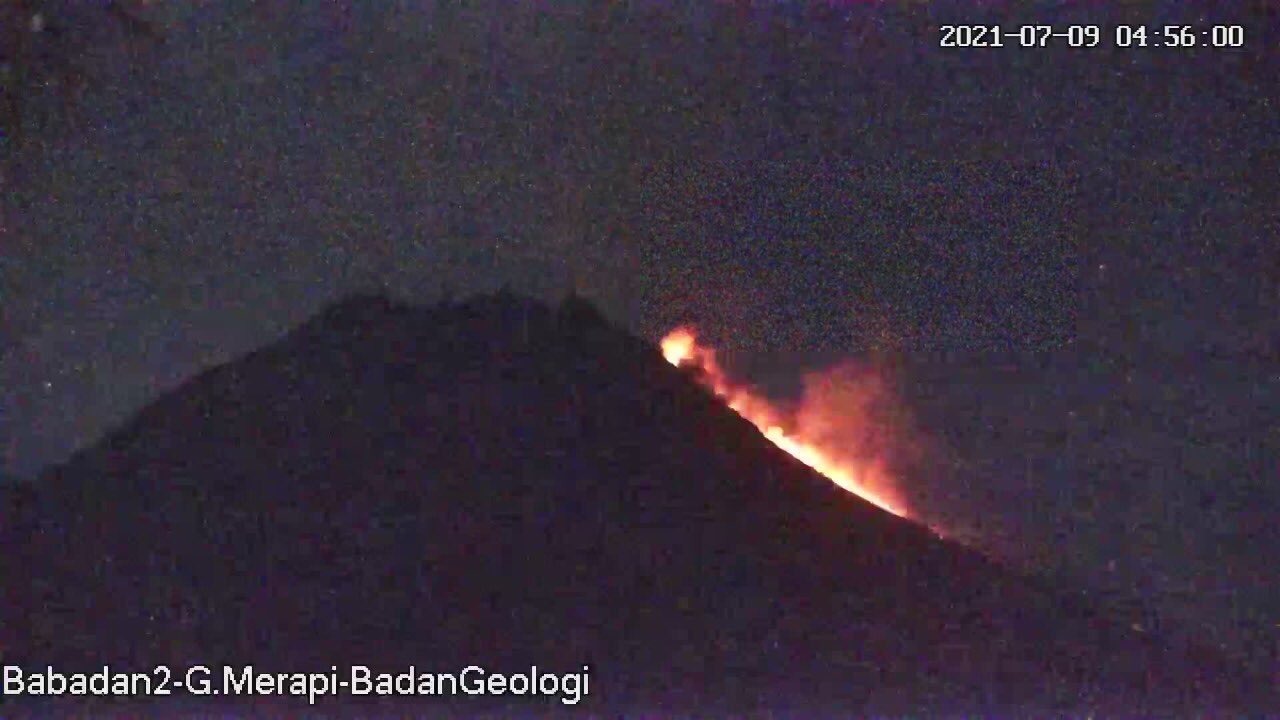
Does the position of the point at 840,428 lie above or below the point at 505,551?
above

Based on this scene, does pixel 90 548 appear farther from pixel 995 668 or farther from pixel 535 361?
pixel 995 668

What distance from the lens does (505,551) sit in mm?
2148

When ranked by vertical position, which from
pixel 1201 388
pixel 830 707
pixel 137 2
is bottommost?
pixel 830 707

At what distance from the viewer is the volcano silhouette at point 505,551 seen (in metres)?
2.13

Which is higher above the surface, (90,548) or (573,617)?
(90,548)

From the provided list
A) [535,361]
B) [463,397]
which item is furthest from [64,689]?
[535,361]

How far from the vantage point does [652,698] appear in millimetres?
2150

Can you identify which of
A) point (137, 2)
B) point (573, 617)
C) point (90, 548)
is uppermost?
point (137, 2)

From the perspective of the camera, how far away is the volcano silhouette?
7.00 ft

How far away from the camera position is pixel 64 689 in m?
2.14

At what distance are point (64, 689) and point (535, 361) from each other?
1.33m

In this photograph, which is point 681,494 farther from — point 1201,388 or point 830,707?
point 1201,388

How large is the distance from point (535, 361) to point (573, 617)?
1.97 feet

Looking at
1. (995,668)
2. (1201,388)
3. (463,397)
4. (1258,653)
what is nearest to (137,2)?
(463,397)
